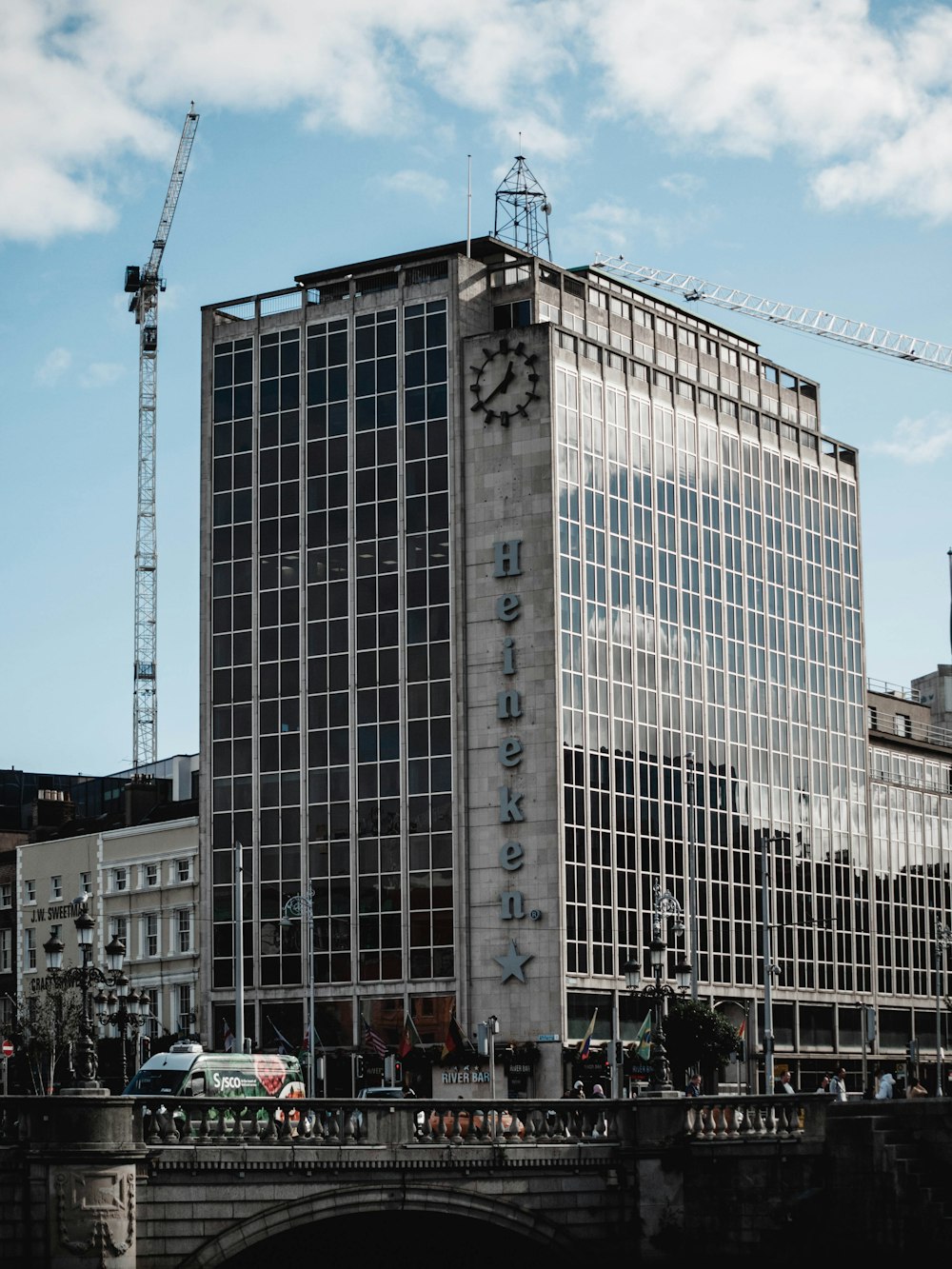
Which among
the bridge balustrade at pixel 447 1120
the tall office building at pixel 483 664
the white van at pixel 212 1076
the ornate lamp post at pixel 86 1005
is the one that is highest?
the tall office building at pixel 483 664

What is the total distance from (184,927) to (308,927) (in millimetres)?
8966

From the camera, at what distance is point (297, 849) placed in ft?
352

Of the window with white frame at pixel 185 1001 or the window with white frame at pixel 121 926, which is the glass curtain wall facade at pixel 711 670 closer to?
the window with white frame at pixel 185 1001

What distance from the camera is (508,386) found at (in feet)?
343

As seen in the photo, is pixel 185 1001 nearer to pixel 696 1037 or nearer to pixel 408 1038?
pixel 408 1038

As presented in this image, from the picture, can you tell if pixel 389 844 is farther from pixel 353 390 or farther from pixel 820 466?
pixel 820 466

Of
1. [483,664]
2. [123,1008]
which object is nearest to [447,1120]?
[123,1008]

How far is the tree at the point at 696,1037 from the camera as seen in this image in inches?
3472

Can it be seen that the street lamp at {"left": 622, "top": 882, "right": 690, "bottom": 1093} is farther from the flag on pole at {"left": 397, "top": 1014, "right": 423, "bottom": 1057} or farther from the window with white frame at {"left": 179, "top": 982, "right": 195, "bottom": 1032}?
the window with white frame at {"left": 179, "top": 982, "right": 195, "bottom": 1032}

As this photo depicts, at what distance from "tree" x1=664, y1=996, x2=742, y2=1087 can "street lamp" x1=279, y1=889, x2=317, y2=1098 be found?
1600 centimetres

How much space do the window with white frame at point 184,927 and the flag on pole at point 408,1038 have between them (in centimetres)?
1373

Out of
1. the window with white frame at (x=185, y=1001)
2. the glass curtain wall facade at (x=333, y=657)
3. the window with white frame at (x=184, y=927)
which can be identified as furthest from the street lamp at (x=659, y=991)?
the window with white frame at (x=184, y=927)

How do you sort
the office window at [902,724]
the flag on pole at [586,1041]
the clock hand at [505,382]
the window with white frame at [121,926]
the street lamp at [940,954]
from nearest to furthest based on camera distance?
the flag on pole at [586,1041]
the clock hand at [505,382]
the window with white frame at [121,926]
the street lamp at [940,954]
the office window at [902,724]

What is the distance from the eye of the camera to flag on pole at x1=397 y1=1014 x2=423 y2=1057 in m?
102
